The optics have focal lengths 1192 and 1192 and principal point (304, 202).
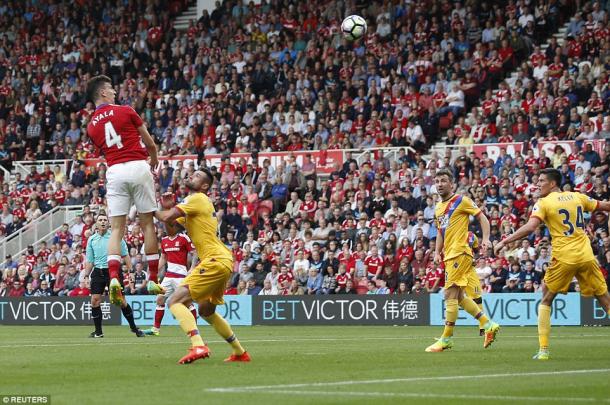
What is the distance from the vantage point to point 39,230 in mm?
37125

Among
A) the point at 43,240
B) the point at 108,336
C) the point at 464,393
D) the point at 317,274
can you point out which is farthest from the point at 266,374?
the point at 43,240

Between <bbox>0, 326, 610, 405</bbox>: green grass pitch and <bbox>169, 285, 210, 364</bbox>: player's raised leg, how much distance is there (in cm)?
15

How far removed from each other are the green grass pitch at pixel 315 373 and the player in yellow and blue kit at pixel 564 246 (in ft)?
2.69

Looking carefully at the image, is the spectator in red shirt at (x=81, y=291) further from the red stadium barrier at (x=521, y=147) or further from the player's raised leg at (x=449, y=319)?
the player's raised leg at (x=449, y=319)

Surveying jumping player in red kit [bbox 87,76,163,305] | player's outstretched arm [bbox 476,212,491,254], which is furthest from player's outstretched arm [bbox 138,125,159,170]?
player's outstretched arm [bbox 476,212,491,254]

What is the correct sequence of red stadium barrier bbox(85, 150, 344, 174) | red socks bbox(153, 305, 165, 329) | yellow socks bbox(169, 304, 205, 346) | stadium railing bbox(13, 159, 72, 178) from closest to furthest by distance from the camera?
yellow socks bbox(169, 304, 205, 346) → red socks bbox(153, 305, 165, 329) → red stadium barrier bbox(85, 150, 344, 174) → stadium railing bbox(13, 159, 72, 178)

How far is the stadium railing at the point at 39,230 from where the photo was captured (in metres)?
36.8

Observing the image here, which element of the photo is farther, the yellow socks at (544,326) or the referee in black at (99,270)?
the referee in black at (99,270)

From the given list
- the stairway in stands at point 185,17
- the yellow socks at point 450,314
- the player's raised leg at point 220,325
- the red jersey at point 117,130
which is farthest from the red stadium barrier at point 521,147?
the player's raised leg at point 220,325

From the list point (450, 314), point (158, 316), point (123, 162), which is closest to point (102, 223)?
point (158, 316)

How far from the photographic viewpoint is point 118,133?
14922 mm

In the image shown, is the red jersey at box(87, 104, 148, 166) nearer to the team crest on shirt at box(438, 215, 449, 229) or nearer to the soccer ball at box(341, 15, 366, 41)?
the team crest on shirt at box(438, 215, 449, 229)

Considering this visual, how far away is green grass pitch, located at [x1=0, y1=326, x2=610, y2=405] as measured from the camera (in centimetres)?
992

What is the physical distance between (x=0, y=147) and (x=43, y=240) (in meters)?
5.40
